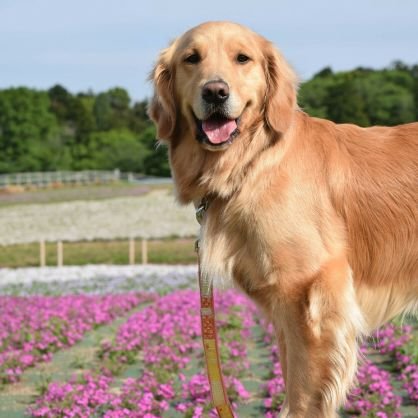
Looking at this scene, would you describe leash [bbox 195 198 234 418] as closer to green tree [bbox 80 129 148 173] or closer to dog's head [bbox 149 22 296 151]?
dog's head [bbox 149 22 296 151]

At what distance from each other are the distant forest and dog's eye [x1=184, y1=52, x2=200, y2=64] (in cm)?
5386

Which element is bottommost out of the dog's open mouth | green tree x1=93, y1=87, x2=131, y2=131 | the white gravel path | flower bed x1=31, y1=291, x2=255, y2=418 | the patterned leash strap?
the white gravel path

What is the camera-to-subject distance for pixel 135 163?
2847 inches

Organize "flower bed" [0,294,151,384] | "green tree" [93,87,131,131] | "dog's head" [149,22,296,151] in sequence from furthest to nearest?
"green tree" [93,87,131,131]
"flower bed" [0,294,151,384]
"dog's head" [149,22,296,151]

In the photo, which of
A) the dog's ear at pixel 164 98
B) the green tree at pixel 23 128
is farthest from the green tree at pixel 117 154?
the dog's ear at pixel 164 98

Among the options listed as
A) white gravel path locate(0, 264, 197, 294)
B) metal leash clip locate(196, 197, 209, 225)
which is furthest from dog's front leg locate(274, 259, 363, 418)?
white gravel path locate(0, 264, 197, 294)

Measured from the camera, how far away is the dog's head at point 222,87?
371cm

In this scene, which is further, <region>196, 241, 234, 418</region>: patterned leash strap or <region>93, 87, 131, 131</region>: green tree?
<region>93, 87, 131, 131</region>: green tree

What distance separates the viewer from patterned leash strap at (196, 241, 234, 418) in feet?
12.9

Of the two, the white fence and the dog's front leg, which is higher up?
the dog's front leg

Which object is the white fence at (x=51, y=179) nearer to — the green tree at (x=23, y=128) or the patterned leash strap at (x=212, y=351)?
the green tree at (x=23, y=128)

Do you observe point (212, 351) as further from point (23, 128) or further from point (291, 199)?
point (23, 128)

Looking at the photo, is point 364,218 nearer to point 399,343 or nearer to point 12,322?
point 399,343

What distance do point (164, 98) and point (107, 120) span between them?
97.0m
